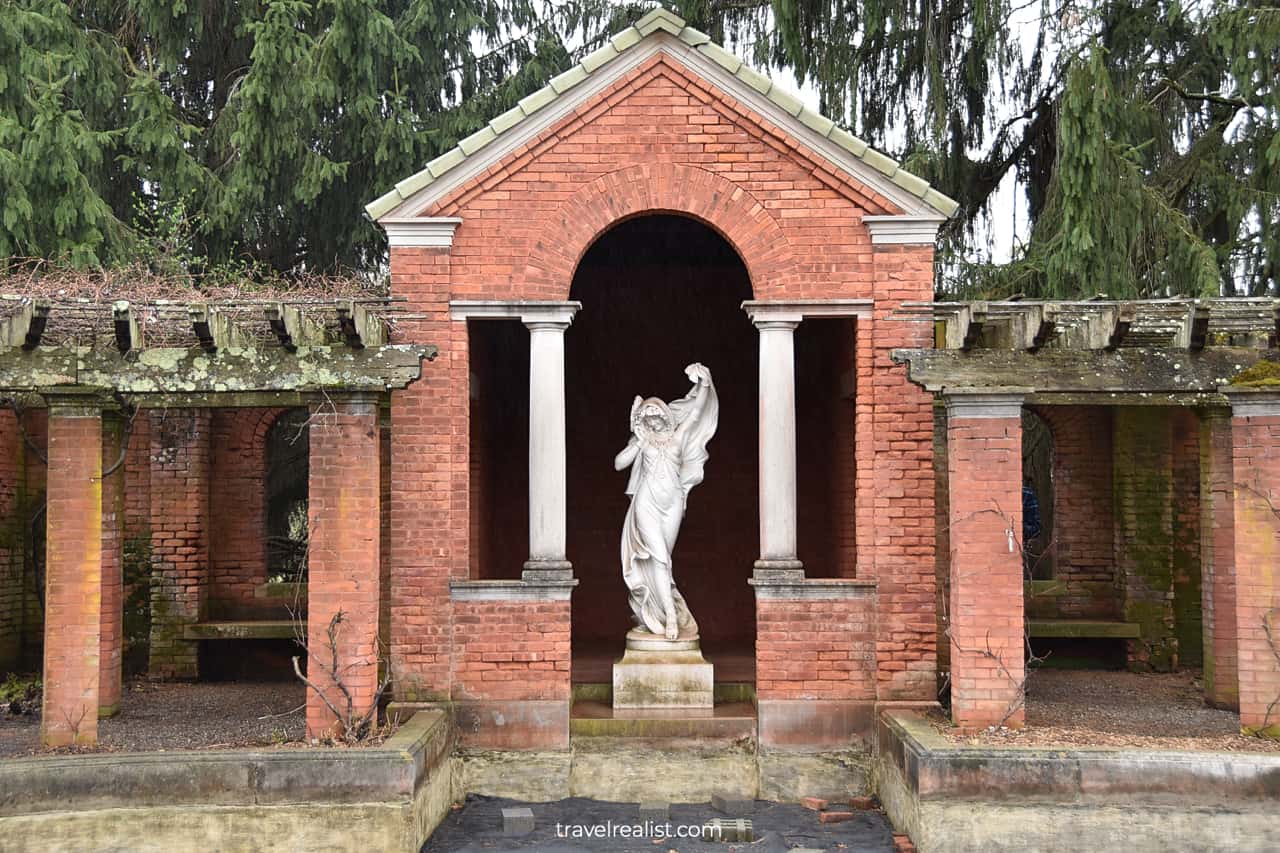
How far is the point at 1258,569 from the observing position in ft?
27.3

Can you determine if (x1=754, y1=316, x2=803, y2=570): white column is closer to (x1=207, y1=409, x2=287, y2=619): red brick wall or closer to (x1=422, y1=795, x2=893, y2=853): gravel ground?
(x1=422, y1=795, x2=893, y2=853): gravel ground

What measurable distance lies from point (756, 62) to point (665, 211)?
763 centimetres

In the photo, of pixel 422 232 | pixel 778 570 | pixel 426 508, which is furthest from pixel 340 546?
pixel 778 570

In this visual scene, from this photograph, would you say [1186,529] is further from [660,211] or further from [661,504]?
[660,211]

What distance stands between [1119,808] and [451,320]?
590 cm

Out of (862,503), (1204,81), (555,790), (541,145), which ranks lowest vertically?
(555,790)

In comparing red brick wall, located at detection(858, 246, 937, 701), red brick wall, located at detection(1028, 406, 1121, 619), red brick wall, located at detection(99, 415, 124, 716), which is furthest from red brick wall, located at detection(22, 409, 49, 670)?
red brick wall, located at detection(1028, 406, 1121, 619)

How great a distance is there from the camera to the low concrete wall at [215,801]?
7.57 meters

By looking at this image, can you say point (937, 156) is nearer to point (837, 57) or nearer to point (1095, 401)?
point (837, 57)

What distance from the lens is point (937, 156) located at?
15.0m

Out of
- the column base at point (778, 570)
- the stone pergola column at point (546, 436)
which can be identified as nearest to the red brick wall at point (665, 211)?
the stone pergola column at point (546, 436)

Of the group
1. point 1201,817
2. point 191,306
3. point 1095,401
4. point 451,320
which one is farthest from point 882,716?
point 191,306

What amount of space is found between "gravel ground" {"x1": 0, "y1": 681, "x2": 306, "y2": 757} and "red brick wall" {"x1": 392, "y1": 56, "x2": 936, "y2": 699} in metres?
1.23

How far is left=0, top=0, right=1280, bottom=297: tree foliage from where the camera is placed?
45.5 feet
